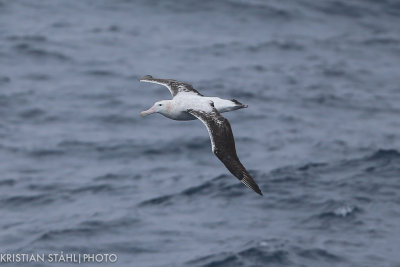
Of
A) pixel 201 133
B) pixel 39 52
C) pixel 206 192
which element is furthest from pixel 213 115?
pixel 39 52

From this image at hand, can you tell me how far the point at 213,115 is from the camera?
16.1m

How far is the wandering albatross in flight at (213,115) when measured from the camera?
15.1 metres

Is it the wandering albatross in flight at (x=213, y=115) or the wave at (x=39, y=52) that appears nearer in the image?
the wandering albatross in flight at (x=213, y=115)

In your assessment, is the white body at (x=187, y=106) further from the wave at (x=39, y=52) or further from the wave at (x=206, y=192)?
the wave at (x=39, y=52)

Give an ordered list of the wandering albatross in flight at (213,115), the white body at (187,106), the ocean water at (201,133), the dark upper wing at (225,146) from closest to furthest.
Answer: the dark upper wing at (225,146), the wandering albatross in flight at (213,115), the white body at (187,106), the ocean water at (201,133)

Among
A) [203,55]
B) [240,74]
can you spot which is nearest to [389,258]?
[240,74]

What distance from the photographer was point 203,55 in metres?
36.6

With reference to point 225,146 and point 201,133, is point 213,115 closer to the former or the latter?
point 225,146

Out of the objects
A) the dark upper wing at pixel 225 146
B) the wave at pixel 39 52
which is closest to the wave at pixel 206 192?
the dark upper wing at pixel 225 146

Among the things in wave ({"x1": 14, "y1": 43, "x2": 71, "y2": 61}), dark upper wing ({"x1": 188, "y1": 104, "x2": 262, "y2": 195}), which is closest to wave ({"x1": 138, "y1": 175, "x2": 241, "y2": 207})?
dark upper wing ({"x1": 188, "y1": 104, "x2": 262, "y2": 195})

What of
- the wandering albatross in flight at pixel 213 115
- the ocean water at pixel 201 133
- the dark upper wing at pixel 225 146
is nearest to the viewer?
the dark upper wing at pixel 225 146

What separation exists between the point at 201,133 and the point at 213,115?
12787mm

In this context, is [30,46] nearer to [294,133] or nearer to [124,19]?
[124,19]

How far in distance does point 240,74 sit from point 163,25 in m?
5.71
